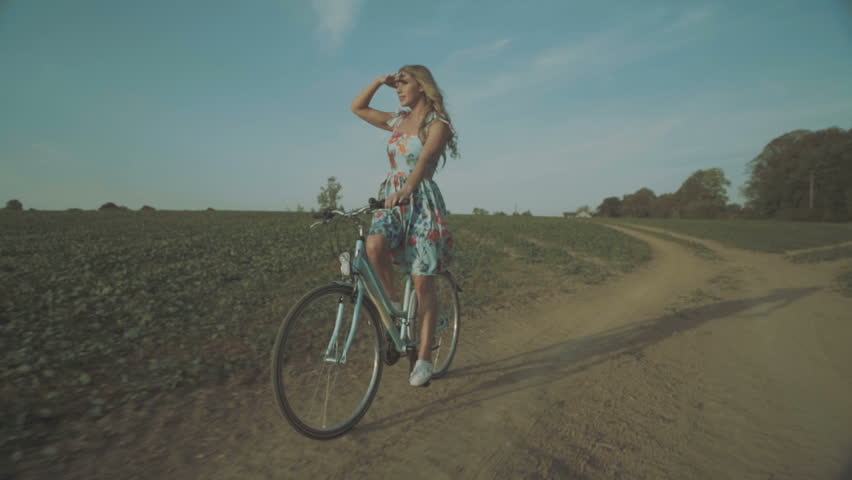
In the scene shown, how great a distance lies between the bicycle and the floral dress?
0.93ft

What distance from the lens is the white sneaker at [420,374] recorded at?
323 centimetres

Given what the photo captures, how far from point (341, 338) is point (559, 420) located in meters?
1.80

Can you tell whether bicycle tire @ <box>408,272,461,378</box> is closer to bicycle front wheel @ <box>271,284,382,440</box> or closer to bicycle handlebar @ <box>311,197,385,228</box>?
bicycle front wheel @ <box>271,284,382,440</box>

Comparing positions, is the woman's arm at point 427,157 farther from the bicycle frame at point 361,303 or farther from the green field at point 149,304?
the green field at point 149,304

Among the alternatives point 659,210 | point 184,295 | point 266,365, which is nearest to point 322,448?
point 266,365

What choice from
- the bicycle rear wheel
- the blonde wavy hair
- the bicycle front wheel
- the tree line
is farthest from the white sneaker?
the tree line

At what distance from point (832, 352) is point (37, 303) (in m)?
10.6

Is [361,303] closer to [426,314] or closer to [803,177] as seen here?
[426,314]

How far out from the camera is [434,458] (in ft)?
8.13

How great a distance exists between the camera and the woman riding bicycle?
2.97 metres

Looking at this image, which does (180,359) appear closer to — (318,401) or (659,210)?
(318,401)

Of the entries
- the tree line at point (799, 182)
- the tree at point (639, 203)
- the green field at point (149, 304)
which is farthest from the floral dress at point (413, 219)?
the tree at point (639, 203)

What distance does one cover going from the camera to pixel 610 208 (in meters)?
105

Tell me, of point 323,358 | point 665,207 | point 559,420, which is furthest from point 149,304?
point 665,207
